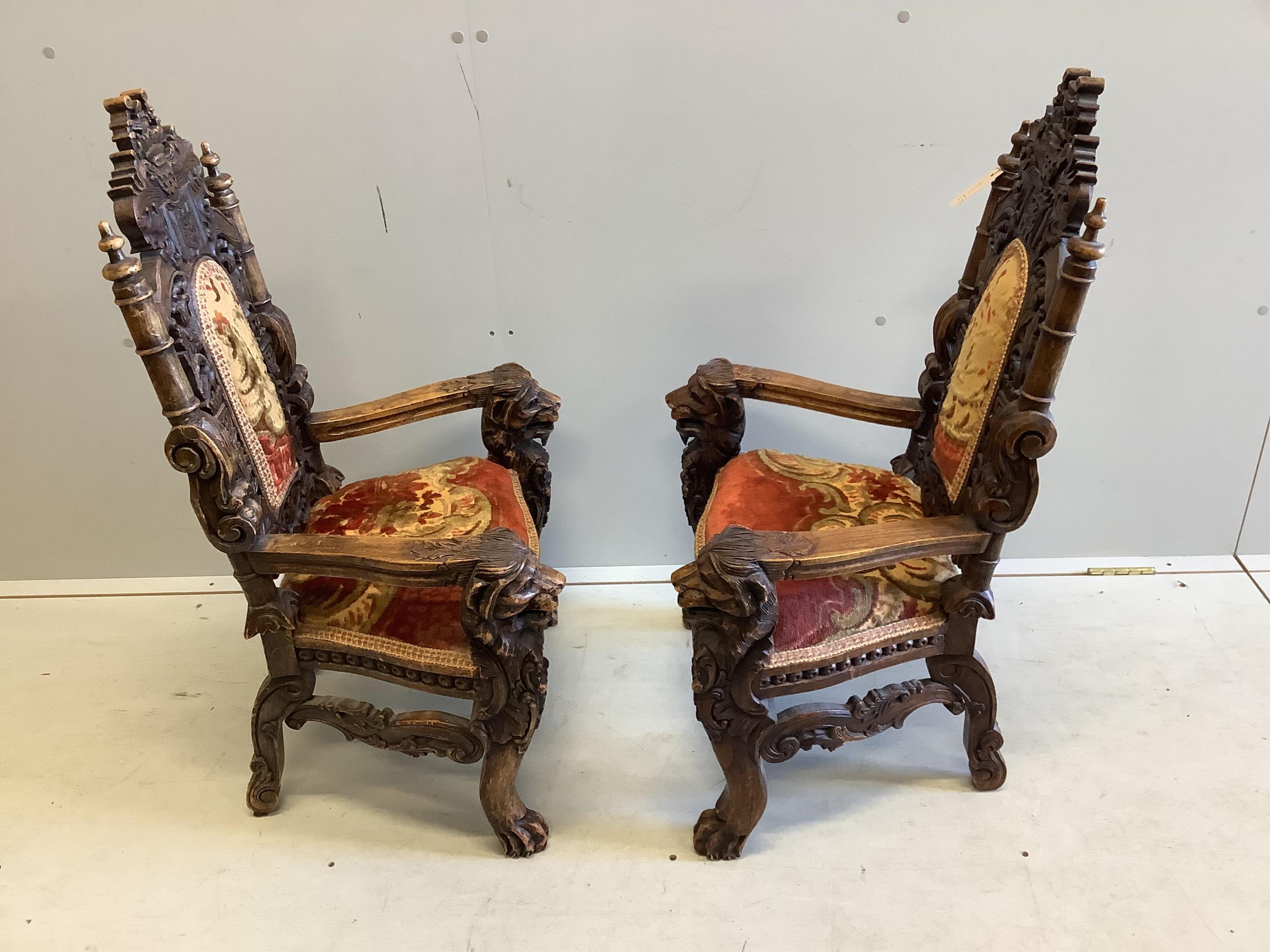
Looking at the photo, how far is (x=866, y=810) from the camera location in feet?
5.55

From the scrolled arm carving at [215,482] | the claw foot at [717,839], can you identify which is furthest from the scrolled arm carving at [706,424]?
the scrolled arm carving at [215,482]

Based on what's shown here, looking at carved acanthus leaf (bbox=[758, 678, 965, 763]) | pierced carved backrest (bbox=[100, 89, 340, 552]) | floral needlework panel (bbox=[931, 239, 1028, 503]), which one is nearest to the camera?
pierced carved backrest (bbox=[100, 89, 340, 552])

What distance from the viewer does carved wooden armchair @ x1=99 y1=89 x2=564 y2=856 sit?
1.35m

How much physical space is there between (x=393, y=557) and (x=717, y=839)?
0.80 m

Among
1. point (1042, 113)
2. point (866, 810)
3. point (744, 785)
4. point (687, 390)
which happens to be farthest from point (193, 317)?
point (1042, 113)

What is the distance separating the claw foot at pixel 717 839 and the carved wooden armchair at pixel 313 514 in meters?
0.32

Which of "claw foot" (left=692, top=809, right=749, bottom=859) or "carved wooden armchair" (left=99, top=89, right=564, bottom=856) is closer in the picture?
"carved wooden armchair" (left=99, top=89, right=564, bottom=856)

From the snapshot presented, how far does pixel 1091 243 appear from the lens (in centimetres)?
121

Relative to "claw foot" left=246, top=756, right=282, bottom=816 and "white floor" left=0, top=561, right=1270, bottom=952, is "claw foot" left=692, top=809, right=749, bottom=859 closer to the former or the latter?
"white floor" left=0, top=561, right=1270, bottom=952

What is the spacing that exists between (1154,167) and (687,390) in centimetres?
113

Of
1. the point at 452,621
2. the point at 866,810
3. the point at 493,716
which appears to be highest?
the point at 452,621

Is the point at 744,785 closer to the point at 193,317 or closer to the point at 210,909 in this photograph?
the point at 210,909

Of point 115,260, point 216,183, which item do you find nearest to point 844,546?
point 115,260

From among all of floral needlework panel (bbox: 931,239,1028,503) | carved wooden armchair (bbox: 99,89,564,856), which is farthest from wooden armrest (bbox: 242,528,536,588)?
floral needlework panel (bbox: 931,239,1028,503)
